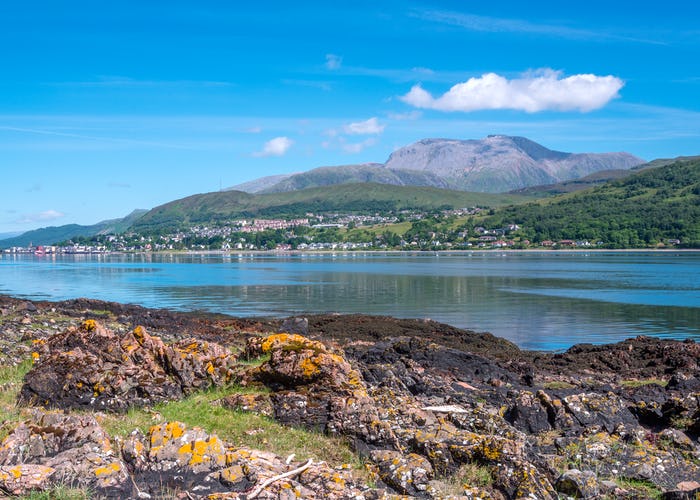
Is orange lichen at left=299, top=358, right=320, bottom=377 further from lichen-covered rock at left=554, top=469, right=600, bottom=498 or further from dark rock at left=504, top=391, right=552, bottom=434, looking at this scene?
dark rock at left=504, top=391, right=552, bottom=434

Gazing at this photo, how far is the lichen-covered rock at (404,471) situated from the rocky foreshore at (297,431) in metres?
0.02

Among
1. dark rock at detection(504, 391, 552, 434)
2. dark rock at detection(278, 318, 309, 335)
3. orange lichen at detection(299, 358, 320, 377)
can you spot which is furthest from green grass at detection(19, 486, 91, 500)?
dark rock at detection(278, 318, 309, 335)

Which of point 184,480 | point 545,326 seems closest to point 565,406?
point 184,480

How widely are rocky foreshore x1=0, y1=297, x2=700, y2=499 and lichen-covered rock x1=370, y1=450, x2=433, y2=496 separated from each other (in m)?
0.02

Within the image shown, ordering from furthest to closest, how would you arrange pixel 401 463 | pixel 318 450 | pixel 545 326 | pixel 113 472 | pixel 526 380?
pixel 545 326 → pixel 526 380 → pixel 318 450 → pixel 401 463 → pixel 113 472

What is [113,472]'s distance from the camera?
725 cm

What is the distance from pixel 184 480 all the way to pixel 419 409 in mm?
5238

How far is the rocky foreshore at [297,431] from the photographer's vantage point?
7598mm

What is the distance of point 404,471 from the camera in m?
8.56

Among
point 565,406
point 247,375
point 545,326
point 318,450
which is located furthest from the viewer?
point 545,326

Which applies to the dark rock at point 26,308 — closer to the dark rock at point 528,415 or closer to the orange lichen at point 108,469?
the dark rock at point 528,415

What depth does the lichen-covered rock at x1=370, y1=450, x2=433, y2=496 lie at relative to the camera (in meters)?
8.36

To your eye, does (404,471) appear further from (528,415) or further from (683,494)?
(528,415)

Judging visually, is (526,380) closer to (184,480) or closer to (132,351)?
(132,351)
